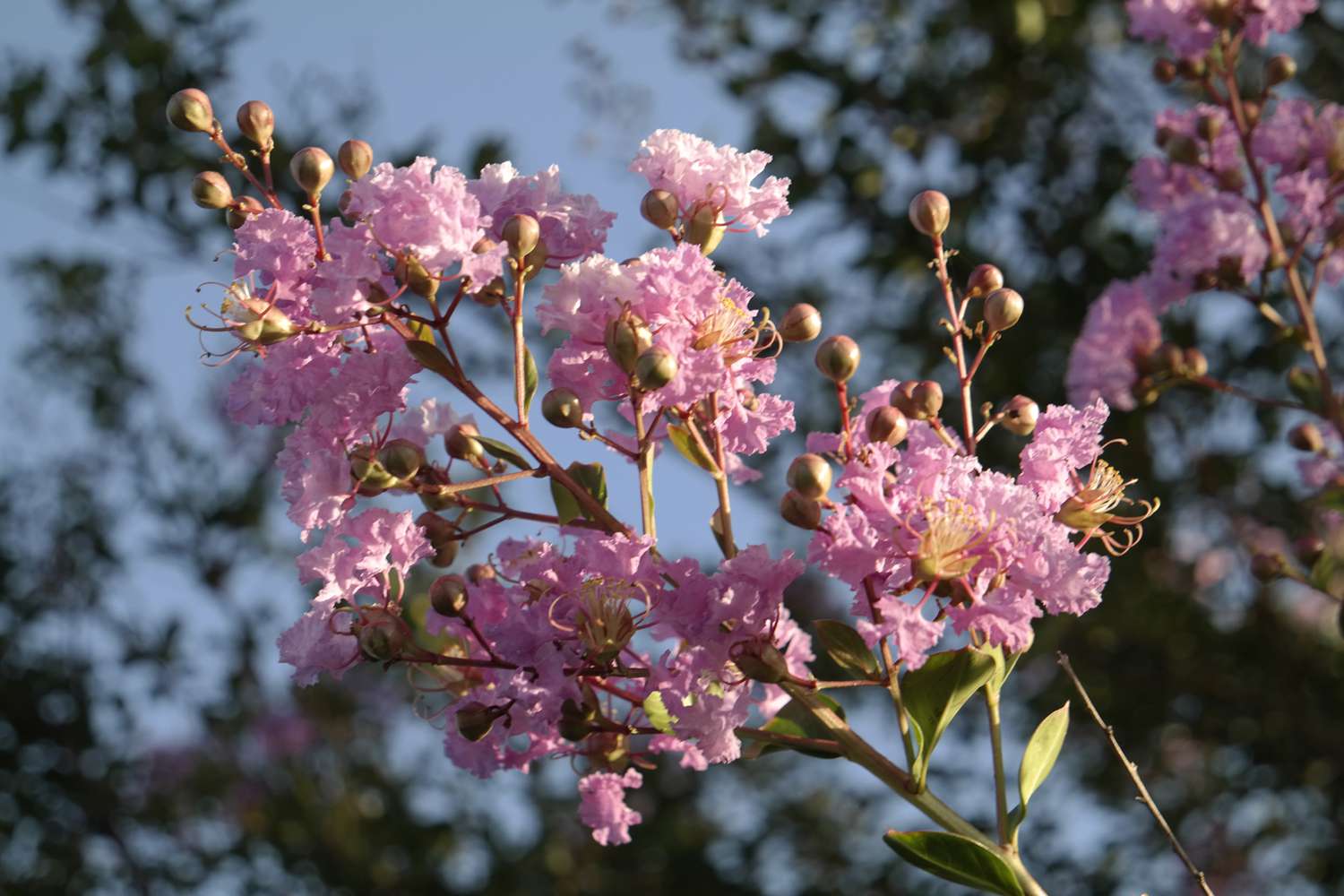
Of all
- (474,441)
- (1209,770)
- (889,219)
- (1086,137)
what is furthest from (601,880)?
(474,441)

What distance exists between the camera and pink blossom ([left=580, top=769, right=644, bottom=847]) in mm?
1260

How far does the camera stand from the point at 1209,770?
344 cm

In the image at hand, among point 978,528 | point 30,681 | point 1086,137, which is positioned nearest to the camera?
point 978,528

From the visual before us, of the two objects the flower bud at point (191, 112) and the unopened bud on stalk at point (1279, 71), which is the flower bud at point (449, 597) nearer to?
the flower bud at point (191, 112)

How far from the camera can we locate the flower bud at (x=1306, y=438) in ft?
6.83

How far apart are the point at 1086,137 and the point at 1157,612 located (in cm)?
114

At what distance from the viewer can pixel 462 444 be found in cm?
116

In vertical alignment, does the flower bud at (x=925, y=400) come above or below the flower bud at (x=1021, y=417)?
below

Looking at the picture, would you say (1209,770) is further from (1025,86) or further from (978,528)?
(978,528)

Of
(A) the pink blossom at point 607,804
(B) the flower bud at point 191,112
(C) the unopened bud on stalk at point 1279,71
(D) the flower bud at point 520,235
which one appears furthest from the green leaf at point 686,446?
(C) the unopened bud on stalk at point 1279,71

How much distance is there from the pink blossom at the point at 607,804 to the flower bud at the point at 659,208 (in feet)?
1.61

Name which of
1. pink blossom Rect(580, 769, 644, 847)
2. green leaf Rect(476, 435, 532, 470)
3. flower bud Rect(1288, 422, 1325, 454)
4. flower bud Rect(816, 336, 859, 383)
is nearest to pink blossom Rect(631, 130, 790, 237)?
flower bud Rect(816, 336, 859, 383)

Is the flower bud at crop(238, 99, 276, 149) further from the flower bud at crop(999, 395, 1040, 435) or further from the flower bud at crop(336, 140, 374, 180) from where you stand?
the flower bud at crop(999, 395, 1040, 435)

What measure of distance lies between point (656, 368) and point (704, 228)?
0.21 m
